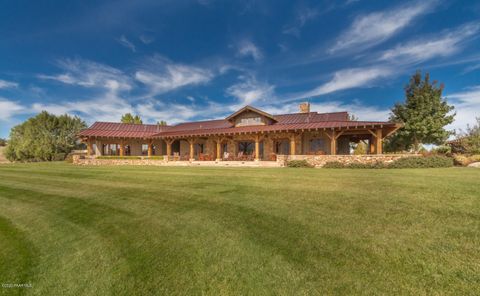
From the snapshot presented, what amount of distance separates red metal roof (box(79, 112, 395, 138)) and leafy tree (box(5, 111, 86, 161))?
12.0 m

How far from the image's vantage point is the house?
18716mm

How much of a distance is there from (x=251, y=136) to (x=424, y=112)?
1953 centimetres

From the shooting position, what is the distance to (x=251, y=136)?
22484mm

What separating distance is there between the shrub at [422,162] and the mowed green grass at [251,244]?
9283 millimetres

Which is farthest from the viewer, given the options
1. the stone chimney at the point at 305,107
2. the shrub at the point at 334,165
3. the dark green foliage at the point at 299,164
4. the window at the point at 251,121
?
the stone chimney at the point at 305,107

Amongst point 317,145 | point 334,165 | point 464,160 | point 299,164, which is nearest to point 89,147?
point 299,164

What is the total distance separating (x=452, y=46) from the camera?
18.9 m

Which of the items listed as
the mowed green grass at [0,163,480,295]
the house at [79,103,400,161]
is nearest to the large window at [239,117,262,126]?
the house at [79,103,400,161]

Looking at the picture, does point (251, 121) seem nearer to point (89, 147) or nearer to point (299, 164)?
point (299, 164)

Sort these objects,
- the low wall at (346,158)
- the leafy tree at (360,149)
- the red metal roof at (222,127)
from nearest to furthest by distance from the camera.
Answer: the low wall at (346,158), the red metal roof at (222,127), the leafy tree at (360,149)

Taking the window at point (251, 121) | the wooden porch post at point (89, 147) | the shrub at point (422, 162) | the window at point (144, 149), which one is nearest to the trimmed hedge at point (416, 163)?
the shrub at point (422, 162)

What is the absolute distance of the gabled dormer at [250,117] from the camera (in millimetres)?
23469

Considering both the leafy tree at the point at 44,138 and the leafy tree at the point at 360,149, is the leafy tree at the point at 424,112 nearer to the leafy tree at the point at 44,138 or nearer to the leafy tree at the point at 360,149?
the leafy tree at the point at 360,149

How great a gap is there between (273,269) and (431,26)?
925 inches
